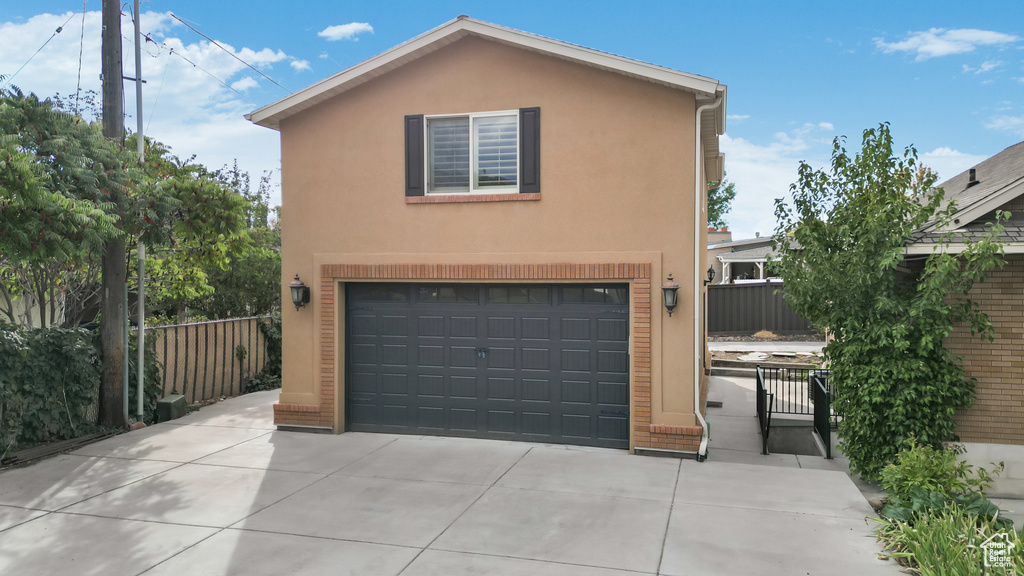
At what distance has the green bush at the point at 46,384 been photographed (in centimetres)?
867

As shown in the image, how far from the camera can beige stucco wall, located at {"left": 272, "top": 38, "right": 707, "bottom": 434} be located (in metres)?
8.94

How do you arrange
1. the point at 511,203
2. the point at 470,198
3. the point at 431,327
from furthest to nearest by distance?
the point at 431,327 → the point at 470,198 → the point at 511,203

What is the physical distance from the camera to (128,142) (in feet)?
37.0

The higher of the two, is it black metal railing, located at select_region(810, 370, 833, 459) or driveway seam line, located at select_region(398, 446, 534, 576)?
black metal railing, located at select_region(810, 370, 833, 459)

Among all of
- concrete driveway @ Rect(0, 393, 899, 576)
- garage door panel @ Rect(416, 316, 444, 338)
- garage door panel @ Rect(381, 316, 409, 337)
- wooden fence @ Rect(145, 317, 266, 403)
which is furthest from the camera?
wooden fence @ Rect(145, 317, 266, 403)

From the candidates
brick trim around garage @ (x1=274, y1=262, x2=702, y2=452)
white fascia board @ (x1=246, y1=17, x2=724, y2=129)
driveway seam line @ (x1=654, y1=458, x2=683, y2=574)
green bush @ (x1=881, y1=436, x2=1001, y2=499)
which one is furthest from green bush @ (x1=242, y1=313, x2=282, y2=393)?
green bush @ (x1=881, y1=436, x2=1001, y2=499)

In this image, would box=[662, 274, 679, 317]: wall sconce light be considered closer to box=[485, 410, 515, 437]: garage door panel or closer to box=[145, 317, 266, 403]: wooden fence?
box=[485, 410, 515, 437]: garage door panel

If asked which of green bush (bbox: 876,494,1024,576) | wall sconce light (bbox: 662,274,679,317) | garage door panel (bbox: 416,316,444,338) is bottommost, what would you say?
green bush (bbox: 876,494,1024,576)

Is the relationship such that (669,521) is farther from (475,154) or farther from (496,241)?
(475,154)

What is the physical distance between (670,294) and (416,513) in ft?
14.1

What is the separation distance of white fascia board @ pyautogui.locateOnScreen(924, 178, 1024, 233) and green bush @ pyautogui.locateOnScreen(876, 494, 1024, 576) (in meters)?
3.32

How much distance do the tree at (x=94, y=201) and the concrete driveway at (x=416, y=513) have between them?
9.29ft

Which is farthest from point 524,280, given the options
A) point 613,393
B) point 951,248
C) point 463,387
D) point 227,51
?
point 227,51

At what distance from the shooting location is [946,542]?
17.8 feet
